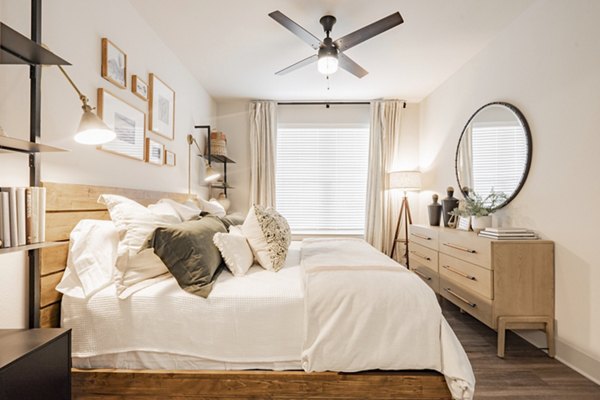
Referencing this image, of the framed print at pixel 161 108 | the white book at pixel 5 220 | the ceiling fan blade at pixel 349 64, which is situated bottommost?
the white book at pixel 5 220

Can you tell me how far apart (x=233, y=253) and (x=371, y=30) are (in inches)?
73.0

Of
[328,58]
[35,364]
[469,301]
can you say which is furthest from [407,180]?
[35,364]

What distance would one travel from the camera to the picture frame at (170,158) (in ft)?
9.50

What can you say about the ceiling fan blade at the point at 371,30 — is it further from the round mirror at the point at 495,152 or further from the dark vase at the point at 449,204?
the dark vase at the point at 449,204

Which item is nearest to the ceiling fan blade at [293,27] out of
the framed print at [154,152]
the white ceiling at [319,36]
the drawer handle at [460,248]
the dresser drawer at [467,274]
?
the white ceiling at [319,36]

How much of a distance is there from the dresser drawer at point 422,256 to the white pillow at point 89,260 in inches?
108

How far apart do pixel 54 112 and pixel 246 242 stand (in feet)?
4.17

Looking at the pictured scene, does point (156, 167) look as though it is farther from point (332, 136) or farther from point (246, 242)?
point (332, 136)

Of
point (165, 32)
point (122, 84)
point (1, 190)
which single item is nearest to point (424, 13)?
point (165, 32)

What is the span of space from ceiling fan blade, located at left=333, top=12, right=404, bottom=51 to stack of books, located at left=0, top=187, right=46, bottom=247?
2.15 meters

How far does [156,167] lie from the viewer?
8.95 ft

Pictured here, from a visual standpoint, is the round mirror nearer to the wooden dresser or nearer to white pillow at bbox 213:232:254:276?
the wooden dresser

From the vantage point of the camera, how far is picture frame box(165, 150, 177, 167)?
289 cm

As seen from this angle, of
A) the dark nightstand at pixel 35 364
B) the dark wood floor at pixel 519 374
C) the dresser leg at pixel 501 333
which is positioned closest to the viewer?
the dark nightstand at pixel 35 364
